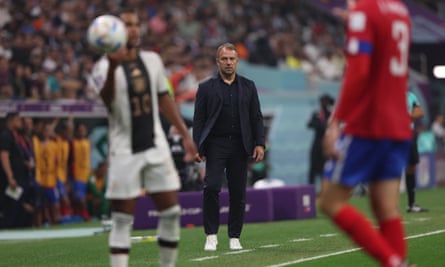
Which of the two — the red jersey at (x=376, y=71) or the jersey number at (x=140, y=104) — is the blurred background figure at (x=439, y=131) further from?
the red jersey at (x=376, y=71)

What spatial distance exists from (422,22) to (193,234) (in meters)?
23.9

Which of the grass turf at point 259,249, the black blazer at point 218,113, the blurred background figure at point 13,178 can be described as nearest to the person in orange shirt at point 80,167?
the blurred background figure at point 13,178

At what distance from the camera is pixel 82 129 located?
21.7m

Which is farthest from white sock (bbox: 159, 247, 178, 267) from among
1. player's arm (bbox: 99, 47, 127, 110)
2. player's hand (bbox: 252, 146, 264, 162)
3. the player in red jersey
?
player's hand (bbox: 252, 146, 264, 162)

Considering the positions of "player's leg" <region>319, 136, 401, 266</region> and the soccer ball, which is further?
the soccer ball

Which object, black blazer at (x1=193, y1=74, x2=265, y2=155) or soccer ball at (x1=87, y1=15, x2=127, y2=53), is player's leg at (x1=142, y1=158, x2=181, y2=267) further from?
black blazer at (x1=193, y1=74, x2=265, y2=155)

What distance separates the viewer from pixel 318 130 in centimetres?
2586

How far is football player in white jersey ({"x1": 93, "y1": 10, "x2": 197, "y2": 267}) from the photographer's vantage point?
8945 millimetres

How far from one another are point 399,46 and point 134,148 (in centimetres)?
214

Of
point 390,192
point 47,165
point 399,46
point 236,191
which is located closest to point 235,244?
point 236,191

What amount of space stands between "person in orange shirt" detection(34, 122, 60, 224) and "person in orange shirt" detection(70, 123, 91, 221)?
0.57 metres

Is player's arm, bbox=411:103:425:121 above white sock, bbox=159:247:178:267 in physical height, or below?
above

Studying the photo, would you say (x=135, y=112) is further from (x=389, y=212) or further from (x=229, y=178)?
(x=229, y=178)

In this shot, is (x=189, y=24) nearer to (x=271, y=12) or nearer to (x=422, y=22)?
(x=271, y=12)
